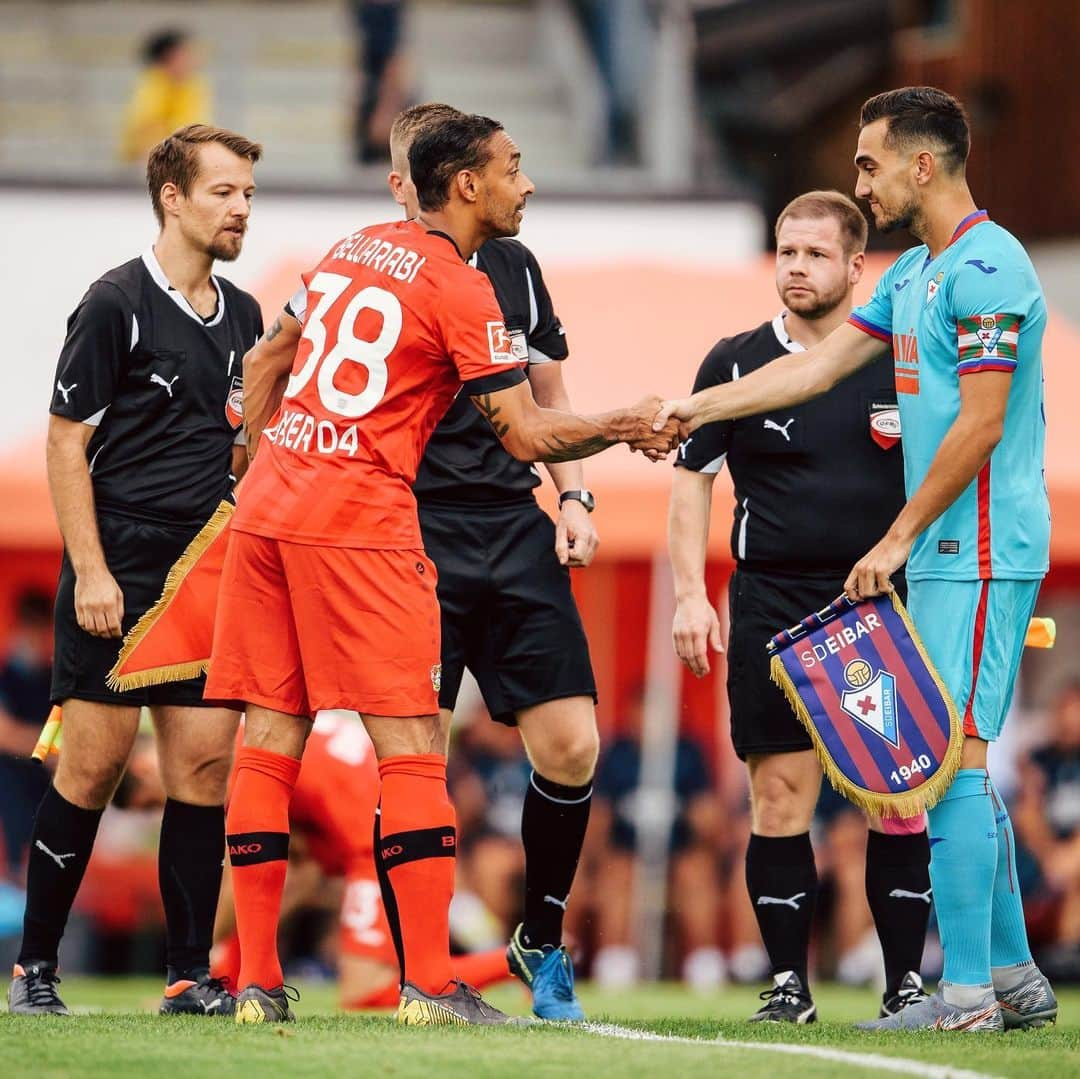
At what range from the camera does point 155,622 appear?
18.5 ft

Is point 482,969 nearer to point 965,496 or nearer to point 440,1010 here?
point 440,1010

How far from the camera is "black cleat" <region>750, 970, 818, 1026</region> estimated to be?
575cm

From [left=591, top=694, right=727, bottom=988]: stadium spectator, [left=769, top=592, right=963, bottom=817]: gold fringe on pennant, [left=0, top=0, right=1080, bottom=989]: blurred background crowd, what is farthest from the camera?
[left=591, top=694, right=727, bottom=988]: stadium spectator

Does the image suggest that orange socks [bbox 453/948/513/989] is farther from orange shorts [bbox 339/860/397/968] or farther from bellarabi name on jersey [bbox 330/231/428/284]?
bellarabi name on jersey [bbox 330/231/428/284]

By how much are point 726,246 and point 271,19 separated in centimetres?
760

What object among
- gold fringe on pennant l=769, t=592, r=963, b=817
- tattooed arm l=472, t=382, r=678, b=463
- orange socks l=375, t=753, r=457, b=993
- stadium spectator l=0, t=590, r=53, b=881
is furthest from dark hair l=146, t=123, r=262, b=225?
stadium spectator l=0, t=590, r=53, b=881

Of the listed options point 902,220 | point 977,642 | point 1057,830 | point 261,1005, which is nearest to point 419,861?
point 261,1005

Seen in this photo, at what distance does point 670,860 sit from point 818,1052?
6.88 m

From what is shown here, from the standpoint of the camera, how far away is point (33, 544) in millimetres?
9719

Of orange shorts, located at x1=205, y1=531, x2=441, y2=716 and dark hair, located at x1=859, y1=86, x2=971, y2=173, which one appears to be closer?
orange shorts, located at x1=205, y1=531, x2=441, y2=716

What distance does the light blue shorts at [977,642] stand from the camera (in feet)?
16.8

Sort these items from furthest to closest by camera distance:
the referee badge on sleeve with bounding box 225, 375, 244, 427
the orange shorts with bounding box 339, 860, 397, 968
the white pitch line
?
the orange shorts with bounding box 339, 860, 397, 968 → the referee badge on sleeve with bounding box 225, 375, 244, 427 → the white pitch line

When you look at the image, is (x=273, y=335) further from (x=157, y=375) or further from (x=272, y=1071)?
(x=272, y=1071)

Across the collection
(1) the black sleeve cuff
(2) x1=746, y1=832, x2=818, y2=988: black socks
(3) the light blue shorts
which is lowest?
(2) x1=746, y1=832, x2=818, y2=988: black socks
